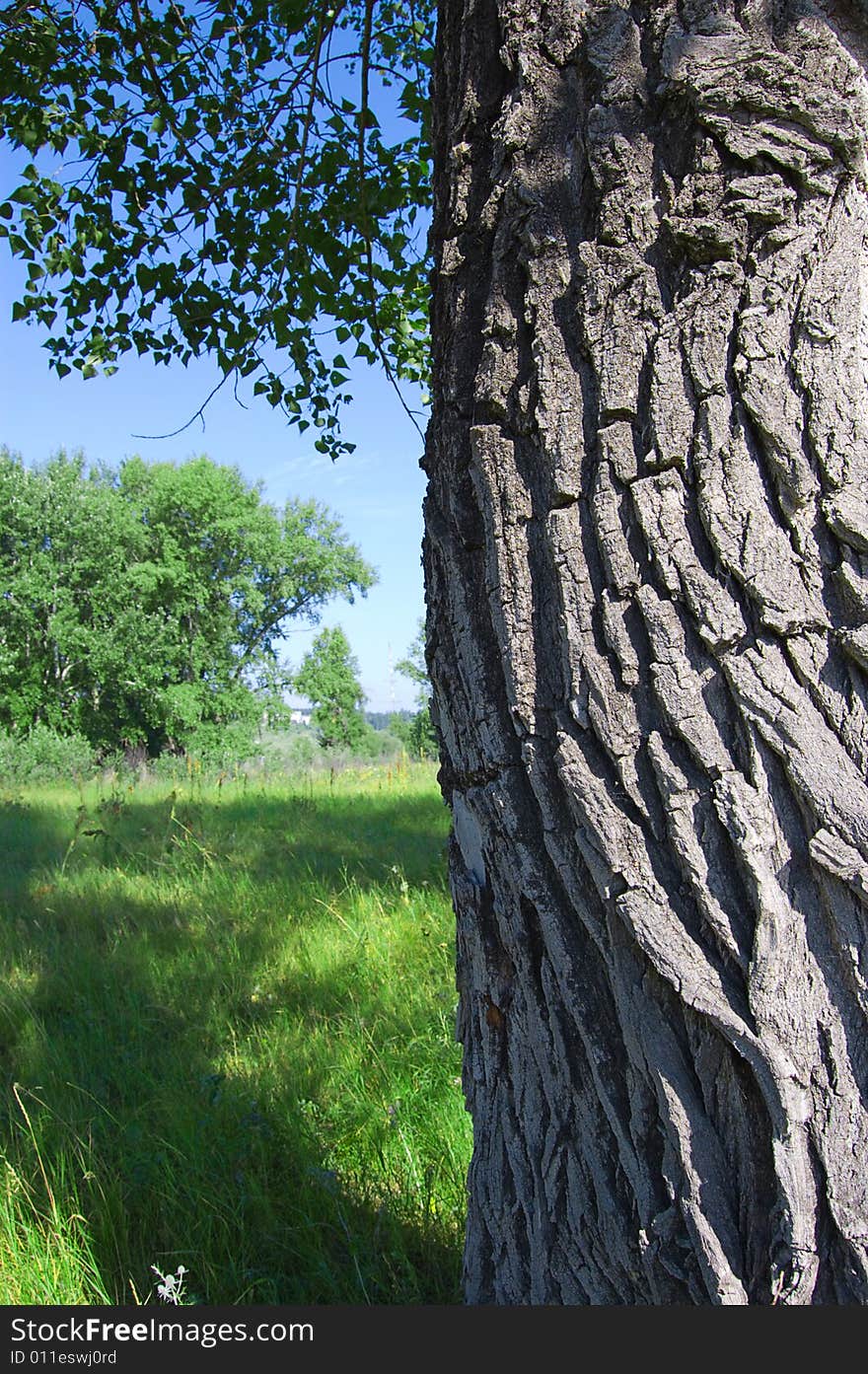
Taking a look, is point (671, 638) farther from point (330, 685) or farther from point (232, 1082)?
point (330, 685)

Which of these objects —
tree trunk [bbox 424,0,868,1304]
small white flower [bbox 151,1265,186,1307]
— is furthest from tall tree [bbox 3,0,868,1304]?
small white flower [bbox 151,1265,186,1307]

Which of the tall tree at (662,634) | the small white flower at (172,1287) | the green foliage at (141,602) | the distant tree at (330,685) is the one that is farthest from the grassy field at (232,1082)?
the distant tree at (330,685)

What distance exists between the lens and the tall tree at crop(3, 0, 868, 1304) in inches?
44.3

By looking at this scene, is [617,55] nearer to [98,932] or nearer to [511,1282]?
[511,1282]

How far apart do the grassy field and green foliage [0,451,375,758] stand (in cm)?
3836

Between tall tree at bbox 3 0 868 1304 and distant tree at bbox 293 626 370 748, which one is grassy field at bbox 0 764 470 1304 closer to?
tall tree at bbox 3 0 868 1304

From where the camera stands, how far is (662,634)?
1.21m

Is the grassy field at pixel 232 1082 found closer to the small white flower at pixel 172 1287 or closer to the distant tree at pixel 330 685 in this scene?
the small white flower at pixel 172 1287

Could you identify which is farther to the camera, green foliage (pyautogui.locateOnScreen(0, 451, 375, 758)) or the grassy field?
green foliage (pyautogui.locateOnScreen(0, 451, 375, 758))

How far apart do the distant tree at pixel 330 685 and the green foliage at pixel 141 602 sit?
2577 millimetres

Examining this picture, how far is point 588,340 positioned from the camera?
1.30 meters

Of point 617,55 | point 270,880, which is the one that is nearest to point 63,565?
point 270,880

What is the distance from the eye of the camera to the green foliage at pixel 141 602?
41.5 metres

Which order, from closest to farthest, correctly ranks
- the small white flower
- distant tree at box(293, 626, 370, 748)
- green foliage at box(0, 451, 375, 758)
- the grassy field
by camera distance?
the small white flower, the grassy field, green foliage at box(0, 451, 375, 758), distant tree at box(293, 626, 370, 748)
